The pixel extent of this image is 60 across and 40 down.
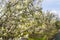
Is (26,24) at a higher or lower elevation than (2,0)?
lower

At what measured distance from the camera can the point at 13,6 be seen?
5.28 meters

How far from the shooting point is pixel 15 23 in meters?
5.29

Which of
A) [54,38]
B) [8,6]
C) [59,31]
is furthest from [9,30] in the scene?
[59,31]

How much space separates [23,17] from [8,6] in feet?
1.51

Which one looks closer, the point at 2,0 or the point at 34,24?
the point at 2,0

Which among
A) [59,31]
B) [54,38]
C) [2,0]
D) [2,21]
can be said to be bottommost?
[2,21]

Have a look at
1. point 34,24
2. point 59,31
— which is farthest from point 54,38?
point 34,24

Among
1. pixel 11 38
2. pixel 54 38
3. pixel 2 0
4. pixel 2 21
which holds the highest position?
pixel 54 38

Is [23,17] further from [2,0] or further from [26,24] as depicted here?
[2,0]

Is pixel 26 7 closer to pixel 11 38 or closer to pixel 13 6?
pixel 13 6

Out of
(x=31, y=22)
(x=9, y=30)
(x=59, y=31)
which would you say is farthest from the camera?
(x=59, y=31)

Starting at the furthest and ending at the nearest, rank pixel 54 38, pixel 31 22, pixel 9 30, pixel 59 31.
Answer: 1. pixel 59 31
2. pixel 54 38
3. pixel 31 22
4. pixel 9 30

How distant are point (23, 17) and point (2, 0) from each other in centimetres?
68

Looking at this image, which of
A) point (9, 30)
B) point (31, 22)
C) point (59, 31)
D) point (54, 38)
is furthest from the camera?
point (59, 31)
